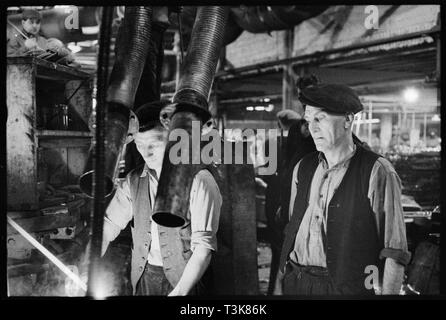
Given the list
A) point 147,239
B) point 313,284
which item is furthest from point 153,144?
point 313,284

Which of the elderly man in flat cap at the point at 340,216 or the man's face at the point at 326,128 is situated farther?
the man's face at the point at 326,128

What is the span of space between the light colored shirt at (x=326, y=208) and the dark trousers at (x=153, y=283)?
97 centimetres

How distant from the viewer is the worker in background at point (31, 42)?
334cm

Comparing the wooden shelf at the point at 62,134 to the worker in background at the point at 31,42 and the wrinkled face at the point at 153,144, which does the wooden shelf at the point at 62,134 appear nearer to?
the worker in background at the point at 31,42

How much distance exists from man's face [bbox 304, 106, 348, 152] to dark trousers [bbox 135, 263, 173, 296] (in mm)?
1511

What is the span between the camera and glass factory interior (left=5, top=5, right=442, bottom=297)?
307 centimetres

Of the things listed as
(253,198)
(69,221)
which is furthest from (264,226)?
(69,221)

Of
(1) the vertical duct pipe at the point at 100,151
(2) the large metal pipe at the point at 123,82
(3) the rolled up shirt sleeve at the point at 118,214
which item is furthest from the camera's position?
(3) the rolled up shirt sleeve at the point at 118,214

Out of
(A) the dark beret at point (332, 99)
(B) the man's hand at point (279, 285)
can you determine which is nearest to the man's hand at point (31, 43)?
(A) the dark beret at point (332, 99)

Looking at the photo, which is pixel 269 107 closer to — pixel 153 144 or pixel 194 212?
pixel 153 144

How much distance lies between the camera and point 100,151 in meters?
2.33

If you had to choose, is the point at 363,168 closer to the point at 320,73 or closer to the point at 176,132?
the point at 176,132

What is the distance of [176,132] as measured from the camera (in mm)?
2754

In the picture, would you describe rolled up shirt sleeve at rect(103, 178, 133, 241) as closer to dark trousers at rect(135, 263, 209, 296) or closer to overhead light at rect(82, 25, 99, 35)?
dark trousers at rect(135, 263, 209, 296)
